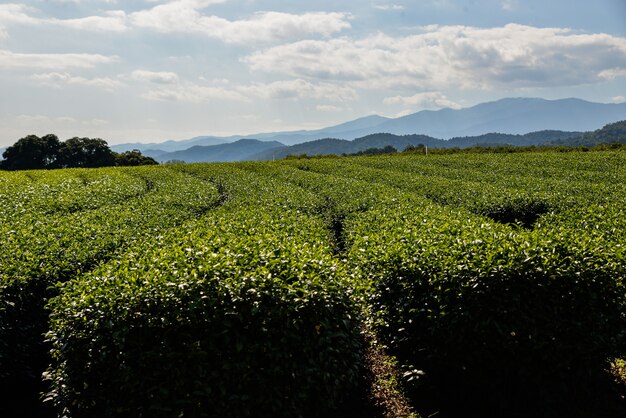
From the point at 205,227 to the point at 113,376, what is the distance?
539 centimetres

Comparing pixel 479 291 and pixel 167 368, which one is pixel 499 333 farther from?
pixel 167 368

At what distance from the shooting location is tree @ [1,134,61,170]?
77375mm

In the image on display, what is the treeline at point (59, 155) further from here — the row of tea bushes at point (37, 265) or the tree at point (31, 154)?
the row of tea bushes at point (37, 265)

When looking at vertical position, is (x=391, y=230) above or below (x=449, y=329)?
above

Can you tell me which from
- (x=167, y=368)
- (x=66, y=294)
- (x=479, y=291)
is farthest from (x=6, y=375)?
(x=479, y=291)

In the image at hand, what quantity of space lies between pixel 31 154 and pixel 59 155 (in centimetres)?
440

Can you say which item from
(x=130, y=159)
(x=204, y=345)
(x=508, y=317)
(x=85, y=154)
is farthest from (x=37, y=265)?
(x=85, y=154)

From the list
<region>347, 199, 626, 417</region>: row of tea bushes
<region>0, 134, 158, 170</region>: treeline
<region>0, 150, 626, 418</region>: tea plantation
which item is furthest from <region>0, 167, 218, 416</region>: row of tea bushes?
<region>0, 134, 158, 170</region>: treeline

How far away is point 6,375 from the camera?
7590 mm

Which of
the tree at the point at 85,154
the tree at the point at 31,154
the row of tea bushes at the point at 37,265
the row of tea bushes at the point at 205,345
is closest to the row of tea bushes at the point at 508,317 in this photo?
the row of tea bushes at the point at 205,345

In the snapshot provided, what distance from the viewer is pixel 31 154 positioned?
253ft

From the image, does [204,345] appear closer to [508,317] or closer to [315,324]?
[315,324]

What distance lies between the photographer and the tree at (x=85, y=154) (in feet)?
261

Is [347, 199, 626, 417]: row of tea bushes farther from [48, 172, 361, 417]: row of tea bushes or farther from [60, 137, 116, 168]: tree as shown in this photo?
[60, 137, 116, 168]: tree
